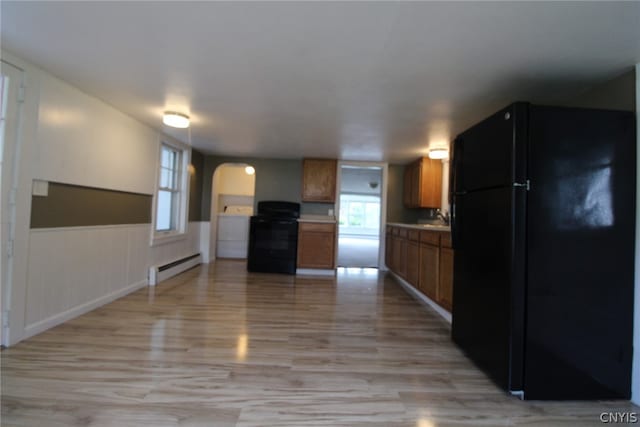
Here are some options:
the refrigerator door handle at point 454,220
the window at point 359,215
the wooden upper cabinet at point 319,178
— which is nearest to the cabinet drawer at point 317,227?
the wooden upper cabinet at point 319,178

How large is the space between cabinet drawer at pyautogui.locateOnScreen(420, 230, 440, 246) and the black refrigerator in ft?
4.50

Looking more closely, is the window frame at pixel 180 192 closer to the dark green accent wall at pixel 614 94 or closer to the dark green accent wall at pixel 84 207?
the dark green accent wall at pixel 84 207

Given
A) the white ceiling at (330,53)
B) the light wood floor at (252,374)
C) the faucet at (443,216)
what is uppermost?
the white ceiling at (330,53)

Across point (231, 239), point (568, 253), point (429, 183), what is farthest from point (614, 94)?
point (231, 239)

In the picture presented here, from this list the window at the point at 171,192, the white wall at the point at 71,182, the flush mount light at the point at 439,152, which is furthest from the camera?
the window at the point at 171,192

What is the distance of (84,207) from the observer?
2.70 m

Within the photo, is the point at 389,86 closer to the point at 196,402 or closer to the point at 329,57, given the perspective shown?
the point at 329,57

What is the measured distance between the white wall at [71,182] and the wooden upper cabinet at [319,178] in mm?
2476

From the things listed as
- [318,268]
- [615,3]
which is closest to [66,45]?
[615,3]

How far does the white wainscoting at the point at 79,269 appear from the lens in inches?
88.4

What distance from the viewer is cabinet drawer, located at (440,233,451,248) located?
280 centimetres

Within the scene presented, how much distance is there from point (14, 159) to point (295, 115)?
84.9 inches

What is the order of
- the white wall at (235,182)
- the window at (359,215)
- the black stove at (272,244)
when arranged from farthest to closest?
the window at (359,215)
the white wall at (235,182)
the black stove at (272,244)

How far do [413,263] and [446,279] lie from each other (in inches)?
39.0
